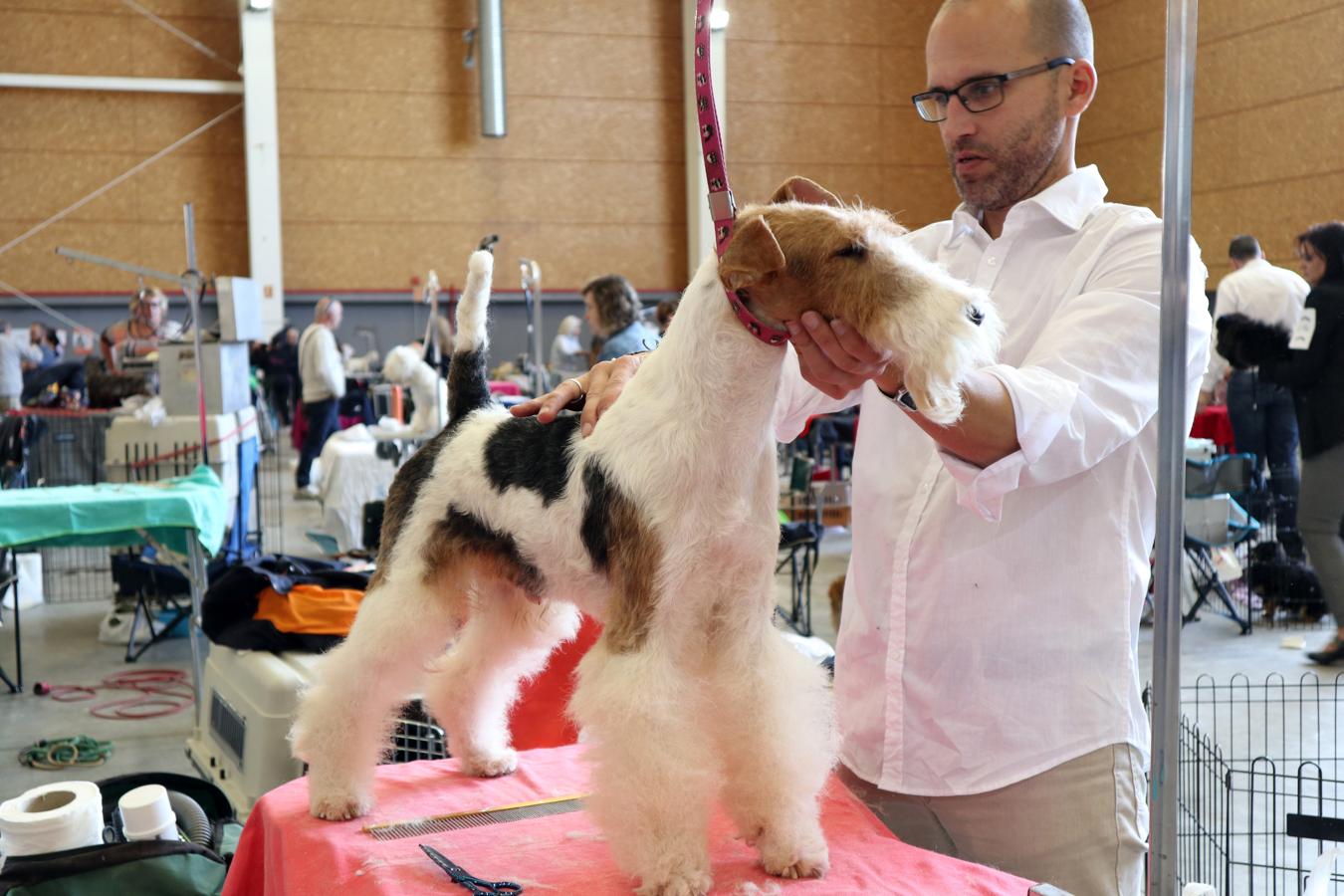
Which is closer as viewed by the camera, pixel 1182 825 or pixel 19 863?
pixel 19 863

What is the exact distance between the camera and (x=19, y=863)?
1.92 metres

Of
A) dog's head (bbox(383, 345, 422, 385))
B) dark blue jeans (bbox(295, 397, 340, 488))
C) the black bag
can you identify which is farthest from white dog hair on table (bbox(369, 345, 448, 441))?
the black bag

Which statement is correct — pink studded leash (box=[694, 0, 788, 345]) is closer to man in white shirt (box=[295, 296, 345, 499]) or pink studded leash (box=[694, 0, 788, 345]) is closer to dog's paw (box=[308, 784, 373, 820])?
dog's paw (box=[308, 784, 373, 820])

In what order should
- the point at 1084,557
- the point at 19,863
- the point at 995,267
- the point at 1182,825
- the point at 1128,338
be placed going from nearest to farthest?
the point at 1128,338
the point at 1084,557
the point at 995,267
the point at 19,863
the point at 1182,825

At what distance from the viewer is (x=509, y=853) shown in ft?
4.78

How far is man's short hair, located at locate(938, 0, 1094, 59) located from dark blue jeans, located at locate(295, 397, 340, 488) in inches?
359

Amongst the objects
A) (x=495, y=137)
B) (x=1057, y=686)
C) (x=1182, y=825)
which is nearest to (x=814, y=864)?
(x=1057, y=686)

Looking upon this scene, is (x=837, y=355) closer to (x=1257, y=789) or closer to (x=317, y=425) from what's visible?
(x=1257, y=789)

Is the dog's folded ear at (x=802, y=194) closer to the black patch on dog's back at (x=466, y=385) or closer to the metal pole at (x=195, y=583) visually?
the black patch on dog's back at (x=466, y=385)

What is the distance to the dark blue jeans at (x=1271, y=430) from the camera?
630 cm

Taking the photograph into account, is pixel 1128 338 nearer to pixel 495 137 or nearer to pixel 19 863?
pixel 19 863

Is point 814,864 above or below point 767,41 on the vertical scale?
below

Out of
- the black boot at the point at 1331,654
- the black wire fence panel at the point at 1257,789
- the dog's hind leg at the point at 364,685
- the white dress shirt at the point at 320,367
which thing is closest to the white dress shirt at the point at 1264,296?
the black boot at the point at 1331,654

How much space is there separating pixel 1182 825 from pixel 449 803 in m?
2.16
